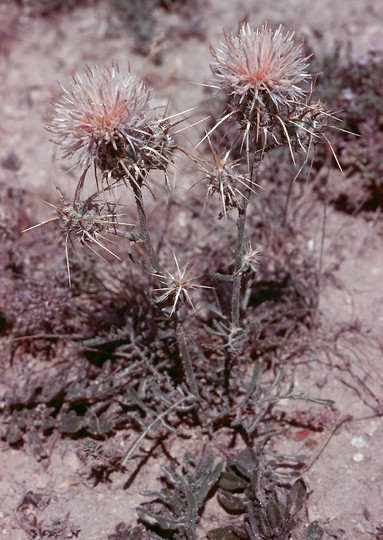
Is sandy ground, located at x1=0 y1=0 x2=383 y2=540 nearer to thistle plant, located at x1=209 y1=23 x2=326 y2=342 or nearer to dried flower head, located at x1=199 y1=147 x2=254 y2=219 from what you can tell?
thistle plant, located at x1=209 y1=23 x2=326 y2=342

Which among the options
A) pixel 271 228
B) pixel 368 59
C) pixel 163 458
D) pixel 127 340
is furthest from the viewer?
pixel 368 59

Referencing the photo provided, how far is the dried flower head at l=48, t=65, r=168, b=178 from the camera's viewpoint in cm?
247

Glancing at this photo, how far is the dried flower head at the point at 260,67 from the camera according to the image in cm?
255

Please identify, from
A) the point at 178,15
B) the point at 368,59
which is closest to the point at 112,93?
the point at 368,59

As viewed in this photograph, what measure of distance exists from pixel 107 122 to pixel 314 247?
283cm

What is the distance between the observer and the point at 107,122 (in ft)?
8.13

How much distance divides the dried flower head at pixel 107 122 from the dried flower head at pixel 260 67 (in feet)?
1.25

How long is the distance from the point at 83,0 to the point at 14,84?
1.48 meters

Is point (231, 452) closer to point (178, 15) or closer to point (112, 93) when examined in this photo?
point (112, 93)

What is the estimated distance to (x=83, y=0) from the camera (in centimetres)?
699

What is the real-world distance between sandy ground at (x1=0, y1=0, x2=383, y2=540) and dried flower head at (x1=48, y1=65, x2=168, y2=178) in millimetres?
1214

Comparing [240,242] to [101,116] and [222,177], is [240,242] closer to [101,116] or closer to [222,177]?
[222,177]

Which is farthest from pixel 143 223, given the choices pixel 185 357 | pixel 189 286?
pixel 185 357

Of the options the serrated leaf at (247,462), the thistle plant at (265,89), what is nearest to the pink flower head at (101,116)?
the thistle plant at (265,89)
